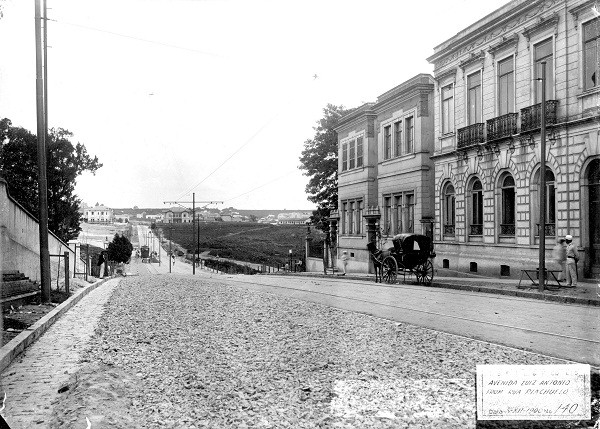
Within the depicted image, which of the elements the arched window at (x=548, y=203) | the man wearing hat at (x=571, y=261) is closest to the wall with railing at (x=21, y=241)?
the arched window at (x=548, y=203)

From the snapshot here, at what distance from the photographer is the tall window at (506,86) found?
22.5ft

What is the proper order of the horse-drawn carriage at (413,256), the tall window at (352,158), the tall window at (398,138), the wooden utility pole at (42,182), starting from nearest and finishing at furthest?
the wooden utility pole at (42,182), the tall window at (352,158), the horse-drawn carriage at (413,256), the tall window at (398,138)

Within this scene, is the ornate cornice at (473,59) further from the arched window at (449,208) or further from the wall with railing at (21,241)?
the arched window at (449,208)

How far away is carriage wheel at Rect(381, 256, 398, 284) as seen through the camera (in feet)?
56.6

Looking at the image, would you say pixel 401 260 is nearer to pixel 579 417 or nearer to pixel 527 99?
pixel 527 99

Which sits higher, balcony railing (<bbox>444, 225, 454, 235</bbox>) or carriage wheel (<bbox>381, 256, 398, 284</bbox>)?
balcony railing (<bbox>444, 225, 454, 235</bbox>)

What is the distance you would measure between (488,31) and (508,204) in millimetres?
6012

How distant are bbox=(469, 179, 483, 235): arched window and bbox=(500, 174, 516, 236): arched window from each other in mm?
760

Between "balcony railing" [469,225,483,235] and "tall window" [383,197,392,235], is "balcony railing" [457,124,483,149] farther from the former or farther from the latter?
"tall window" [383,197,392,235]

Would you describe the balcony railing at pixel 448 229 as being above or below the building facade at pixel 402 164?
below

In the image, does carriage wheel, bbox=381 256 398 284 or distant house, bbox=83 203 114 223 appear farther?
carriage wheel, bbox=381 256 398 284

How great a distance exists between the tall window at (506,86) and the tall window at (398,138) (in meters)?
14.9

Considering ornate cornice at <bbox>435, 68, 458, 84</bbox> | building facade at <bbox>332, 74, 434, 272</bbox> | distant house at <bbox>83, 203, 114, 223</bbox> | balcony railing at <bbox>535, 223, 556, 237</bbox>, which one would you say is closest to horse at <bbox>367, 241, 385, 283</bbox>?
building facade at <bbox>332, 74, 434, 272</bbox>

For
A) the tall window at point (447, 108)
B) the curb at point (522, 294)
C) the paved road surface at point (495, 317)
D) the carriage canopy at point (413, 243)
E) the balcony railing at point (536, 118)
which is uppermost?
the tall window at point (447, 108)
